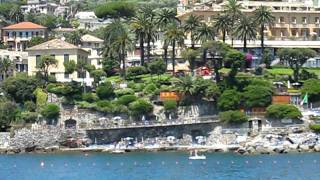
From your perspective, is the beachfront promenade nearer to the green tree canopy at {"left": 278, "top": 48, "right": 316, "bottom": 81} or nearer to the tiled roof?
the green tree canopy at {"left": 278, "top": 48, "right": 316, "bottom": 81}

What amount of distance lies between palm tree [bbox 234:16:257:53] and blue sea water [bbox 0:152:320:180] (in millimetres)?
24826

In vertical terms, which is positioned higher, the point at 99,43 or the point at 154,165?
the point at 99,43

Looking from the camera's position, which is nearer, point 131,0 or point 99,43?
point 99,43

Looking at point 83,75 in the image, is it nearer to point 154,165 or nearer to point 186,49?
point 186,49

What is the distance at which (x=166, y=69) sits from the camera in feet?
401

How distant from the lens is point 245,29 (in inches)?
4835

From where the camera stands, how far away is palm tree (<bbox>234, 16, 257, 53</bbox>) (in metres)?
123

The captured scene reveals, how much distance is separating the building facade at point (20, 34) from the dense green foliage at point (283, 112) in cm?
5268

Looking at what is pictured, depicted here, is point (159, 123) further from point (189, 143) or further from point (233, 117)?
point (233, 117)

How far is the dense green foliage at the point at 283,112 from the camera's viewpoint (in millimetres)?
107375

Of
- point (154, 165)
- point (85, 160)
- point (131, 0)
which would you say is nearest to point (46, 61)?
point (85, 160)

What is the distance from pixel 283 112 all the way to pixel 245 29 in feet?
58.8

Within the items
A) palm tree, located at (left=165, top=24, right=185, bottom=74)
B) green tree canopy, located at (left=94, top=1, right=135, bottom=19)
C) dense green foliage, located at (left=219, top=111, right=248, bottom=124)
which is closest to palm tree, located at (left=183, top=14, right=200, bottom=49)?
palm tree, located at (left=165, top=24, right=185, bottom=74)

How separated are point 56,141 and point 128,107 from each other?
25.1ft
